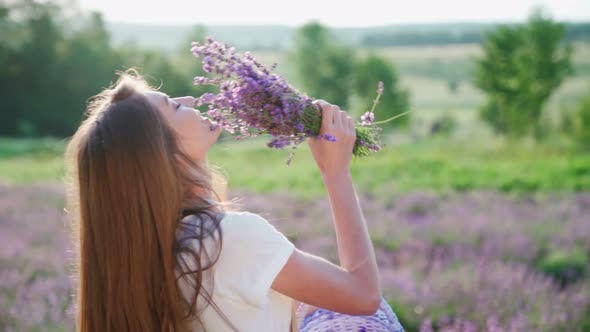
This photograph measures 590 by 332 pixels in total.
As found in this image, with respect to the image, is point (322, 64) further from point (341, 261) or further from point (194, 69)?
point (341, 261)

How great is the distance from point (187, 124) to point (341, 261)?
711mm

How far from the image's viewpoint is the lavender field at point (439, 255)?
395cm

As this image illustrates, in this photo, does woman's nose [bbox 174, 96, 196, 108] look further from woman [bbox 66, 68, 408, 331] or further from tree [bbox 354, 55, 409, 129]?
tree [bbox 354, 55, 409, 129]

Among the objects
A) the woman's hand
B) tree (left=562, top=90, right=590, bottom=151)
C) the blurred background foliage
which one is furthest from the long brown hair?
tree (left=562, top=90, right=590, bottom=151)

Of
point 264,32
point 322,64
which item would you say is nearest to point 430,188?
point 322,64

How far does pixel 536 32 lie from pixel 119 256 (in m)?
26.4

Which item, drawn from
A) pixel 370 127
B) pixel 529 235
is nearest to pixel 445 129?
pixel 529 235

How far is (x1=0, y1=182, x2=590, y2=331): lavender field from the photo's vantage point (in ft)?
13.0

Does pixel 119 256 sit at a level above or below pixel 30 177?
above

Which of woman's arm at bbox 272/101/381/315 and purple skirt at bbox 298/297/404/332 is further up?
woman's arm at bbox 272/101/381/315

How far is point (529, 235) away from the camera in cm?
618

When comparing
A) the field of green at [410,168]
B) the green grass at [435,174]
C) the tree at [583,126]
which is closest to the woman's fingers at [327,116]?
the field of green at [410,168]

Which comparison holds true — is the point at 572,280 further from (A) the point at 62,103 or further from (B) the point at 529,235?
(A) the point at 62,103

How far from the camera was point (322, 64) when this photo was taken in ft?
149
